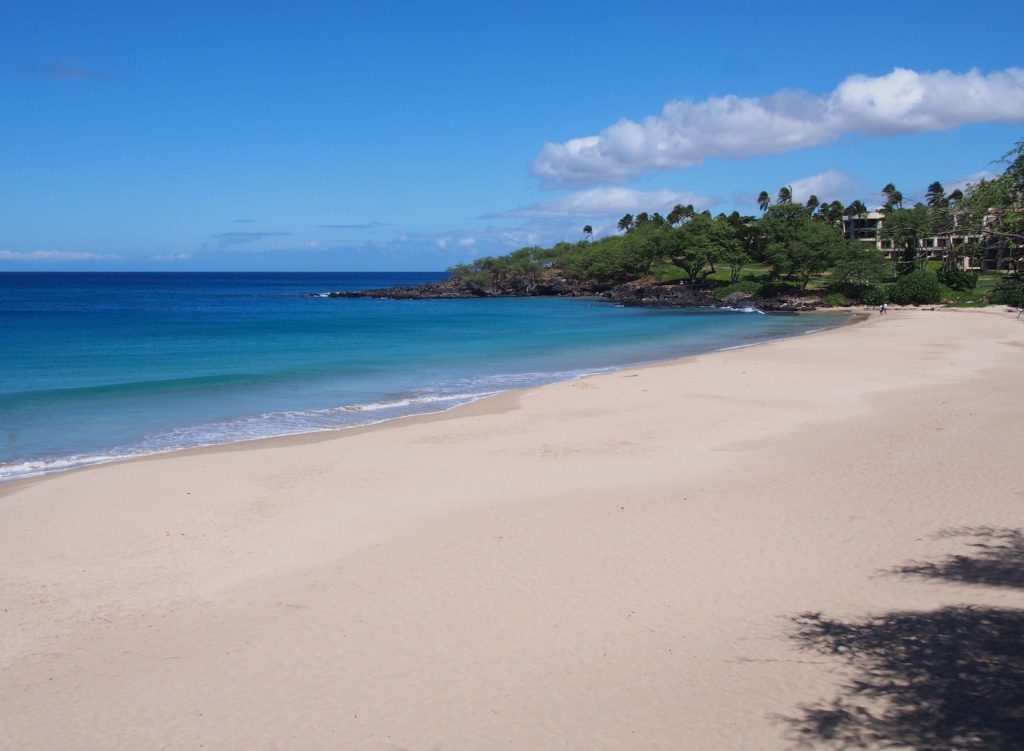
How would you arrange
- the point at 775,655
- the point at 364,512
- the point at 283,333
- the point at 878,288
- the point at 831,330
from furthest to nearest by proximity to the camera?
1. the point at 878,288
2. the point at 283,333
3. the point at 831,330
4. the point at 364,512
5. the point at 775,655

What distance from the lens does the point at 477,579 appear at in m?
9.17

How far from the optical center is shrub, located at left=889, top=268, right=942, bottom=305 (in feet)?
201

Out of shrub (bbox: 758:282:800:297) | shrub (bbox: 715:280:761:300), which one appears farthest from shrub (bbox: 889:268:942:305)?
shrub (bbox: 715:280:761:300)

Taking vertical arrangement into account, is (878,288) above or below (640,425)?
above

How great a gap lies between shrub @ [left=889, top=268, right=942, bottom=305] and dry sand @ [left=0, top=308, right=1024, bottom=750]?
49.3 m

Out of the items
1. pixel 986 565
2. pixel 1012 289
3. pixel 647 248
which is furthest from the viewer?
pixel 647 248

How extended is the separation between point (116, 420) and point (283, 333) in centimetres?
3146

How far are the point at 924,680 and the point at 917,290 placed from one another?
208ft

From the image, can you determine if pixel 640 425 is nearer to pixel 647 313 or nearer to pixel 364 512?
pixel 364 512

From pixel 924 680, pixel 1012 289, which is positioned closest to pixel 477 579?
pixel 924 680

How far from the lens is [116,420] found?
20.5 m

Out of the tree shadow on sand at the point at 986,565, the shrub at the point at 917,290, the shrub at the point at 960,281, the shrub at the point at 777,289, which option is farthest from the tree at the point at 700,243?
the tree shadow on sand at the point at 986,565

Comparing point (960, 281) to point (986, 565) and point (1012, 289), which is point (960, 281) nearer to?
point (986, 565)

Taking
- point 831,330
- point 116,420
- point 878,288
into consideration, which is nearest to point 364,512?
point 116,420
